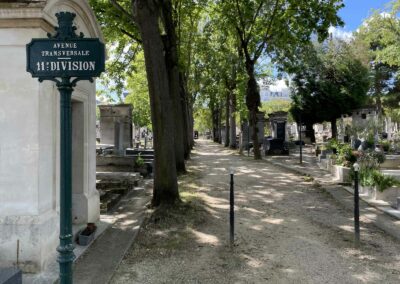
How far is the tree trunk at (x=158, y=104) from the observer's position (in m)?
9.00

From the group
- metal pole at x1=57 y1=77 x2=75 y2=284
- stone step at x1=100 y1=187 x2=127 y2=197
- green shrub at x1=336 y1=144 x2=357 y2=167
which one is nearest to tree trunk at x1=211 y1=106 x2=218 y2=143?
green shrub at x1=336 y1=144 x2=357 y2=167

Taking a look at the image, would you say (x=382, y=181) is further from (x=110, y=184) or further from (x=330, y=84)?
(x=330, y=84)

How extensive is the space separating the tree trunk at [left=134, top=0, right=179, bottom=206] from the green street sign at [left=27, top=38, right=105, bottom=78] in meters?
5.66

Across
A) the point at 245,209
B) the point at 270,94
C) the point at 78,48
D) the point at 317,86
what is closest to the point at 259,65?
the point at 317,86

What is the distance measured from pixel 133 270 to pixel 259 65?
28996 mm

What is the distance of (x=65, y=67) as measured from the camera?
11.1 ft

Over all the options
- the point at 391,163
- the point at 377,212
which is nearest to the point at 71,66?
the point at 377,212

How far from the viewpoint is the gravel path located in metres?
5.40

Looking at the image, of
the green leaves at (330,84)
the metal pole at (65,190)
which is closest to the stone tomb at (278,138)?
the green leaves at (330,84)

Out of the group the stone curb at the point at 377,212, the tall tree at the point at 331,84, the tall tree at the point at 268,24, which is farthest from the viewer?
the tall tree at the point at 331,84

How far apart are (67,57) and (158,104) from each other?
578cm

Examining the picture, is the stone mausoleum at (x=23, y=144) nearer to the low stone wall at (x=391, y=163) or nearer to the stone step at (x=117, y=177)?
the stone step at (x=117, y=177)

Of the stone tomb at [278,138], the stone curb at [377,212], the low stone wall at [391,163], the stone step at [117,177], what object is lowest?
the stone curb at [377,212]

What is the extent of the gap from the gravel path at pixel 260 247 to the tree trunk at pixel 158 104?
65 cm
